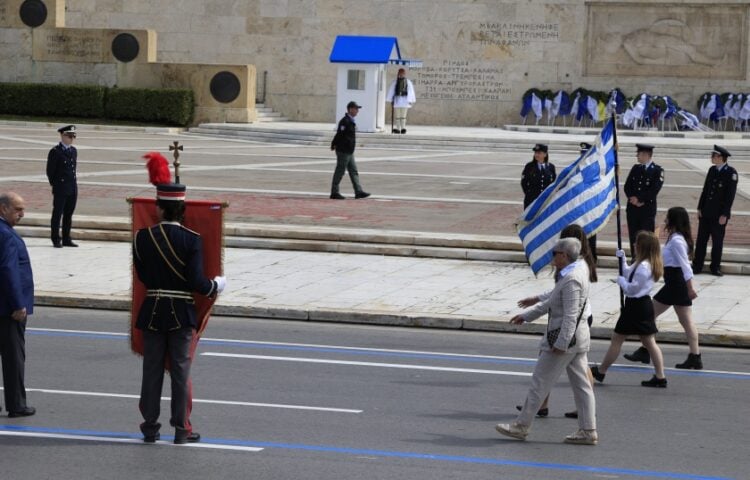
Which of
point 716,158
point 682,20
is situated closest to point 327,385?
point 716,158

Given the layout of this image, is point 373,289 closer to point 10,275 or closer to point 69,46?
point 10,275

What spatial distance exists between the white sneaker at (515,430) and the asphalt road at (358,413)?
0.21 ft

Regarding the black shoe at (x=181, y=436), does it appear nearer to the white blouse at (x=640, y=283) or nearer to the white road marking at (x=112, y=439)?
the white road marking at (x=112, y=439)

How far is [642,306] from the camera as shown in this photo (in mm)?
11367

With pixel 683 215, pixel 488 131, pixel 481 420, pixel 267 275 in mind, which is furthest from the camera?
pixel 488 131

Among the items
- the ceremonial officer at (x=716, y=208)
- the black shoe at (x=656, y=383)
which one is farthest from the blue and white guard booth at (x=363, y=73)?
the black shoe at (x=656, y=383)

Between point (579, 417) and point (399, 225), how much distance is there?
10.9 m

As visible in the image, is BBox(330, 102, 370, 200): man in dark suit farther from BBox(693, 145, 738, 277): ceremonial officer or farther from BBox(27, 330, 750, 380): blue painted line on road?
BBox(27, 330, 750, 380): blue painted line on road

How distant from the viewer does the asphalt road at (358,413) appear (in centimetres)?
851

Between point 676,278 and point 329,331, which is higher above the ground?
point 676,278

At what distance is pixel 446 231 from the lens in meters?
19.6

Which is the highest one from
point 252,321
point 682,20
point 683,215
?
point 682,20

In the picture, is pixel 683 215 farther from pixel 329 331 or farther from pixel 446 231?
pixel 446 231

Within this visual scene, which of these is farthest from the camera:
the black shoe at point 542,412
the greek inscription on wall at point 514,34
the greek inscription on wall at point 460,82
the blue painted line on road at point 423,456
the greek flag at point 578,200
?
the greek inscription on wall at point 460,82
